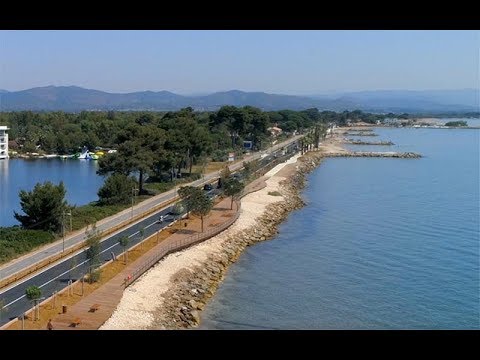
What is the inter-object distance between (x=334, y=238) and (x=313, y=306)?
4791 millimetres

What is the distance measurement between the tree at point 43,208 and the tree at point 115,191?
10.1 feet

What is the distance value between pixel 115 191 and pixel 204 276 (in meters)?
5.02

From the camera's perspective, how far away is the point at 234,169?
2292cm

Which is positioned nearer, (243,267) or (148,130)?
(243,267)

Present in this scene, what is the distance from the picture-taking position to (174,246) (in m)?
10.5

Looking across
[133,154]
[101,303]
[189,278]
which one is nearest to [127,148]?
[133,154]

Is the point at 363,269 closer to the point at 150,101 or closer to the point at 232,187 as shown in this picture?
the point at 232,187

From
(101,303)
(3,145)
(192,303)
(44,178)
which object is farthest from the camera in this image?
(3,145)

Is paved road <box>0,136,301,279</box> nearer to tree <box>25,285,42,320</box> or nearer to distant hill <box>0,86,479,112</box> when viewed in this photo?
tree <box>25,285,42,320</box>

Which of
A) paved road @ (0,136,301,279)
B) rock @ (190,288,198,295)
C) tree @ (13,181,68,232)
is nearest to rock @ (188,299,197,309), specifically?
rock @ (190,288,198,295)

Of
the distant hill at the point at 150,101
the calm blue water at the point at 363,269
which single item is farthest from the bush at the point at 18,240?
the distant hill at the point at 150,101

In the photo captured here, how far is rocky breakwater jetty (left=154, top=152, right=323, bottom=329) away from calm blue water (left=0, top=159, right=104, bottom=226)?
5.66 meters

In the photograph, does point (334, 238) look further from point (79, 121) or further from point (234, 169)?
point (79, 121)
